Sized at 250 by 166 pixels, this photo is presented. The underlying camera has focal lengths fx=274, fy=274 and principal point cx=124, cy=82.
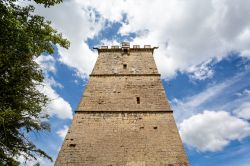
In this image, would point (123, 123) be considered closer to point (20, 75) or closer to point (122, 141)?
point (122, 141)

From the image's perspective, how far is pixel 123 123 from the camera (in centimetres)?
1321

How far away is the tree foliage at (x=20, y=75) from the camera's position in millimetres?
6688

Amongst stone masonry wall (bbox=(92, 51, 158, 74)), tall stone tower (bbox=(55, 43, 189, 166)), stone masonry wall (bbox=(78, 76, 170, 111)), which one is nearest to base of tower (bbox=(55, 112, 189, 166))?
tall stone tower (bbox=(55, 43, 189, 166))

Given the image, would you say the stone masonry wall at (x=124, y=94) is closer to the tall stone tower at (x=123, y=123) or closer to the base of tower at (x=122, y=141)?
the tall stone tower at (x=123, y=123)

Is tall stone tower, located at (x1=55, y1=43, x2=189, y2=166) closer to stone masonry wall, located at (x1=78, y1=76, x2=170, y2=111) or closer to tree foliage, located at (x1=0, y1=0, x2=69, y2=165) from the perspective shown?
stone masonry wall, located at (x1=78, y1=76, x2=170, y2=111)

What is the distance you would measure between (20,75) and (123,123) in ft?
20.3

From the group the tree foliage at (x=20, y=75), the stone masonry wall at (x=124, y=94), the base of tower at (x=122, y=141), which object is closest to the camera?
the tree foliage at (x=20, y=75)

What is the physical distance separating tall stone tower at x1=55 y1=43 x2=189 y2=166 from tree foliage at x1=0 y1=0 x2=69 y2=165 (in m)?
3.74

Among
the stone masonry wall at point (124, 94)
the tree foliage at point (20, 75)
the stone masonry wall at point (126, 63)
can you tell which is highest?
the stone masonry wall at point (126, 63)

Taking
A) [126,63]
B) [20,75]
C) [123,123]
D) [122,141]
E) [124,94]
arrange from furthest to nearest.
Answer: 1. [126,63]
2. [124,94]
3. [123,123]
4. [122,141]
5. [20,75]

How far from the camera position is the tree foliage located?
6.69m

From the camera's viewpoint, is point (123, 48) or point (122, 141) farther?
point (123, 48)

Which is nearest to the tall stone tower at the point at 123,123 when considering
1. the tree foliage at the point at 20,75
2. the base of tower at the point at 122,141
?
the base of tower at the point at 122,141

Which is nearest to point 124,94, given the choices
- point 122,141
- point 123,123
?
point 123,123
